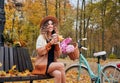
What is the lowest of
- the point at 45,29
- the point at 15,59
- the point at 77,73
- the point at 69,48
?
the point at 77,73

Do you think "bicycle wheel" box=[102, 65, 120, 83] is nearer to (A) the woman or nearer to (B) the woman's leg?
(A) the woman

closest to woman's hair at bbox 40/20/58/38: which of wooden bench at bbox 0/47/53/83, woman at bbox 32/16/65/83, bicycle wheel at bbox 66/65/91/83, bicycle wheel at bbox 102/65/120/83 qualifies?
woman at bbox 32/16/65/83

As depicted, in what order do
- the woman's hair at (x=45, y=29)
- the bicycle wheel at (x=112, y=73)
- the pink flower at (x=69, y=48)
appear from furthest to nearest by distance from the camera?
the bicycle wheel at (x=112, y=73) < the pink flower at (x=69, y=48) < the woman's hair at (x=45, y=29)

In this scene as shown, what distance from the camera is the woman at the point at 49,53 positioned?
4.79 metres

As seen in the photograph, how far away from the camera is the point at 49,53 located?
4.99 meters

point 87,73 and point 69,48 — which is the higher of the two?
point 69,48

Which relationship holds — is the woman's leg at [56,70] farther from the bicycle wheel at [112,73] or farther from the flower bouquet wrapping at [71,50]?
the bicycle wheel at [112,73]

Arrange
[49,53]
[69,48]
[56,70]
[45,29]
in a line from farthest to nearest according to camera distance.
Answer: [69,48]
[45,29]
[49,53]
[56,70]

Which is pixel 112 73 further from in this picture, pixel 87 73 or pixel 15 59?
pixel 15 59

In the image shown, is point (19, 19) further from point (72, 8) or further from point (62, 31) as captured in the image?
point (72, 8)

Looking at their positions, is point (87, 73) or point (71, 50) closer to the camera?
point (71, 50)

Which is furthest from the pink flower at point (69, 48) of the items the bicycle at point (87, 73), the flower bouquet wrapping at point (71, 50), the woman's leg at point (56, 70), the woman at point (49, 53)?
the bicycle at point (87, 73)

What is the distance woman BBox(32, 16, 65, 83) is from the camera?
4789 millimetres

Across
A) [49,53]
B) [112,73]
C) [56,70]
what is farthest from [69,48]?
[112,73]
